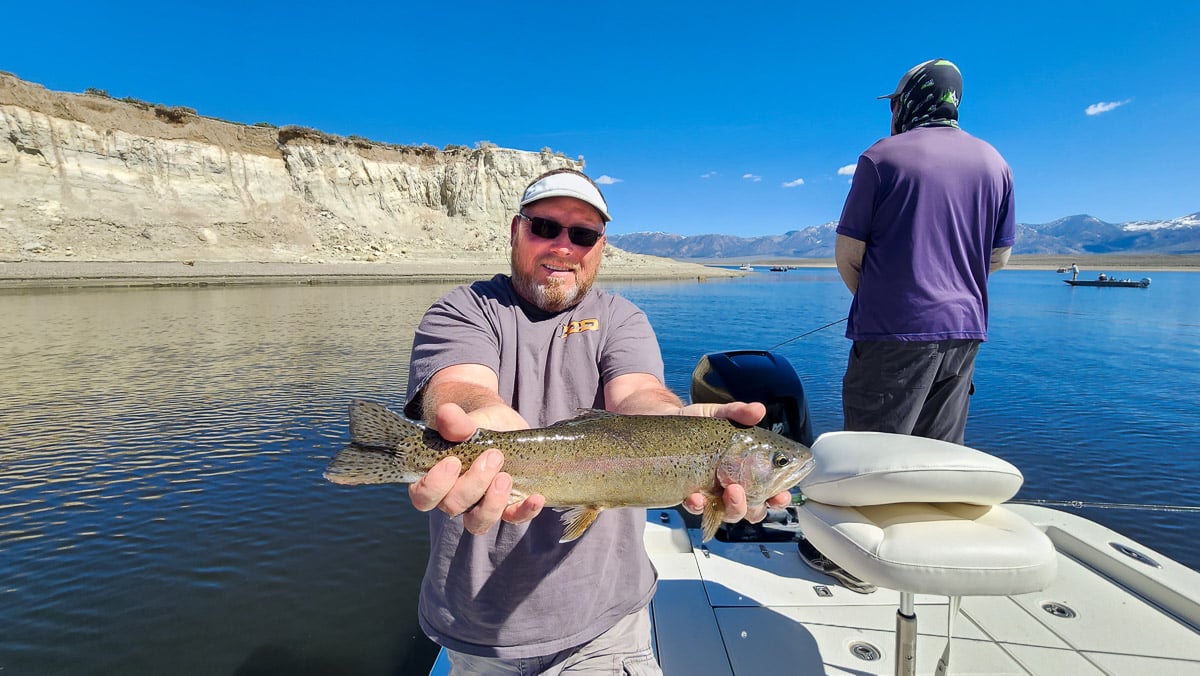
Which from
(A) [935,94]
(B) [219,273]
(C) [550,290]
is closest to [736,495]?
(C) [550,290]

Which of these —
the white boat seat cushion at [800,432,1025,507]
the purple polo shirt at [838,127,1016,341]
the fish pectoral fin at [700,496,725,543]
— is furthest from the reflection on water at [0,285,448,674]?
the purple polo shirt at [838,127,1016,341]

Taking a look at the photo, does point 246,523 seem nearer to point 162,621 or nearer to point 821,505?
point 162,621

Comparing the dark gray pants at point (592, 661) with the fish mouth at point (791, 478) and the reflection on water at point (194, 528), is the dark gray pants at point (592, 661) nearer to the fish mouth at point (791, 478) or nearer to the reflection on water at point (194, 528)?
the fish mouth at point (791, 478)

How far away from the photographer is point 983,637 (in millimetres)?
3391

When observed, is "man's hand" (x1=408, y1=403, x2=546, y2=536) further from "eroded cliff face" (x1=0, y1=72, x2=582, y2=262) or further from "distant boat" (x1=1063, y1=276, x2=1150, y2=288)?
"distant boat" (x1=1063, y1=276, x2=1150, y2=288)

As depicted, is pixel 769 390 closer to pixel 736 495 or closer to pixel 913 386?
pixel 913 386

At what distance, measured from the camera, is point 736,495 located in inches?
104

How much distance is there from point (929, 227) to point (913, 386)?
1.05 metres

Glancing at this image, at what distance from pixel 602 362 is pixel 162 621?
6084 mm

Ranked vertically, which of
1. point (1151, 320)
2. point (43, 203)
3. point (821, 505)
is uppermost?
point (43, 203)

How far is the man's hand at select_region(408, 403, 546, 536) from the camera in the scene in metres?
2.05

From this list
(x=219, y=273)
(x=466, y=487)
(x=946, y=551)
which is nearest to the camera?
(x=466, y=487)

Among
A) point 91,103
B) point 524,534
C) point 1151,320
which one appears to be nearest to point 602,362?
point 524,534

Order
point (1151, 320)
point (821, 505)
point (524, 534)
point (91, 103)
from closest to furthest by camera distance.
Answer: point (524, 534) < point (821, 505) < point (1151, 320) < point (91, 103)
